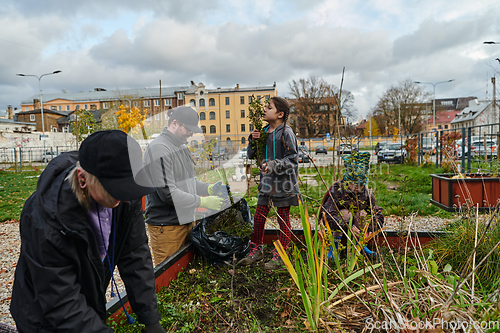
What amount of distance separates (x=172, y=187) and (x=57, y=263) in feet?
3.84

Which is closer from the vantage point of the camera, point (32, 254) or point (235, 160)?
point (32, 254)

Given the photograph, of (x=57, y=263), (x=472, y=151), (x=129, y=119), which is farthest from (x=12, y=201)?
(x=472, y=151)

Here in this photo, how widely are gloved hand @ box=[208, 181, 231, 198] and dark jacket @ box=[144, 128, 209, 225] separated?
194 mm

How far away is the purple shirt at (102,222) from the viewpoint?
3.96 ft

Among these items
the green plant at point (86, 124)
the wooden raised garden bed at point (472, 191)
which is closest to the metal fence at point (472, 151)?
the wooden raised garden bed at point (472, 191)

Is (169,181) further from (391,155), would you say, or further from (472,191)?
(391,155)

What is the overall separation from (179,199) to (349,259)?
139 centimetres

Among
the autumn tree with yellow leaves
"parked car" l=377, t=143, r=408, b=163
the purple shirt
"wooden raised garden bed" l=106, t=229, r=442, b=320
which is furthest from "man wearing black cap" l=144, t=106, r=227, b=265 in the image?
"parked car" l=377, t=143, r=408, b=163

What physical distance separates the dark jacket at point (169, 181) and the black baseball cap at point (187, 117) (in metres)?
0.13

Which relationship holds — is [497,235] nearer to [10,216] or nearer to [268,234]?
[268,234]

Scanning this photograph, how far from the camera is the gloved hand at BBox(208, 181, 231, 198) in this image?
2.60 m

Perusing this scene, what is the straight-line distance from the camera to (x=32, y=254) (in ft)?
3.40

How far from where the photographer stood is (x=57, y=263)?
40.9 inches

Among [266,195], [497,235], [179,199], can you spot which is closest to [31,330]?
[179,199]
